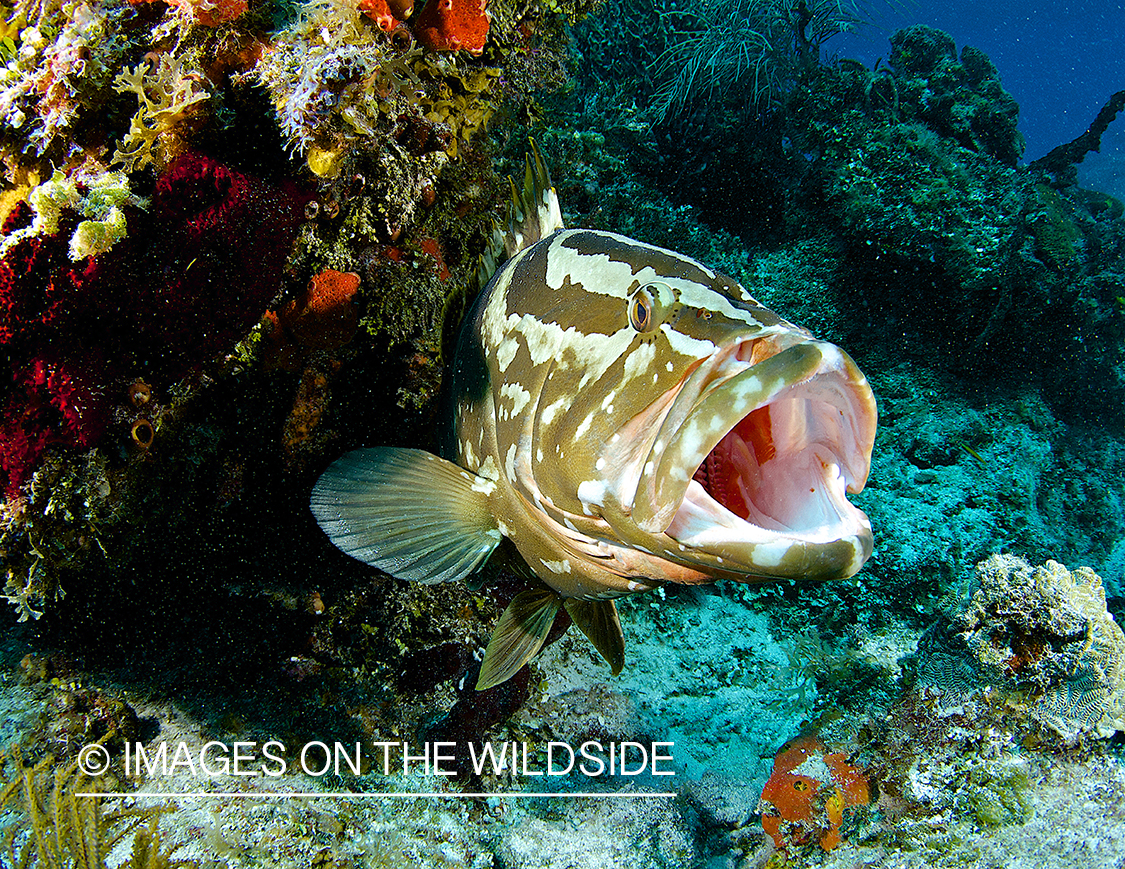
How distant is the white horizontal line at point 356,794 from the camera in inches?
101

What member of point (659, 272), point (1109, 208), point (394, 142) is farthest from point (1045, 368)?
point (394, 142)

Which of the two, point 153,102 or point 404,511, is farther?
point 404,511

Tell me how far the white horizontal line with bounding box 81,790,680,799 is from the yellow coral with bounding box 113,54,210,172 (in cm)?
272

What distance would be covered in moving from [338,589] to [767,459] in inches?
102

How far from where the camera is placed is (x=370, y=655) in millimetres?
3301

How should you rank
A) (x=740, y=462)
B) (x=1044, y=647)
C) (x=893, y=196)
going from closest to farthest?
(x=740, y=462)
(x=1044, y=647)
(x=893, y=196)

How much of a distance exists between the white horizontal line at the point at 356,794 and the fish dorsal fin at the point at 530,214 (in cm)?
275

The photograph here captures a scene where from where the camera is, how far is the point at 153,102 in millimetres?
2373

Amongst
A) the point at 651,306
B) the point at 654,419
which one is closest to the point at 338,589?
the point at 654,419

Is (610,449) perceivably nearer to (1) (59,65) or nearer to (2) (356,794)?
(2) (356,794)

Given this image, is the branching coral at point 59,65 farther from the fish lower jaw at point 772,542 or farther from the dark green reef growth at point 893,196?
the dark green reef growth at point 893,196

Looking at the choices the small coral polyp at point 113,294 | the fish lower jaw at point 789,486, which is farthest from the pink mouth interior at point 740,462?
the small coral polyp at point 113,294

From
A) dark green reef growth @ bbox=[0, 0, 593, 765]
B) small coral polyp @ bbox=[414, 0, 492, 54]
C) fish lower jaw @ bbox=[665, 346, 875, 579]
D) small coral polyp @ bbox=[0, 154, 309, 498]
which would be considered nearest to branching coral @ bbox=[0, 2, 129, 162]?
dark green reef growth @ bbox=[0, 0, 593, 765]

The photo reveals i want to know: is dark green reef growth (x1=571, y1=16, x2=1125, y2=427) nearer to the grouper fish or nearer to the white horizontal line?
the grouper fish
